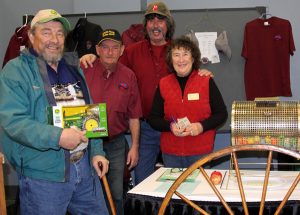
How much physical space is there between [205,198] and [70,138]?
619 mm

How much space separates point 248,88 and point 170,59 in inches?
63.8

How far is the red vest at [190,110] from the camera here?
265 cm

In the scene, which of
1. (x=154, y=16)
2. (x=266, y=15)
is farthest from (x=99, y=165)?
(x=266, y=15)

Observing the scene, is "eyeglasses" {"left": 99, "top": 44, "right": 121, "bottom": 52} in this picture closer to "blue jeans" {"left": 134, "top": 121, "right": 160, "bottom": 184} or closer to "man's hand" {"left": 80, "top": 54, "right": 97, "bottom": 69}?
"man's hand" {"left": 80, "top": 54, "right": 97, "bottom": 69}

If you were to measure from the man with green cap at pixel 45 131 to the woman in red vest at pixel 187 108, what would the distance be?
0.62m

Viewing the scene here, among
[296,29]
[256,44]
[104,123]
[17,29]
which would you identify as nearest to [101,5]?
[17,29]

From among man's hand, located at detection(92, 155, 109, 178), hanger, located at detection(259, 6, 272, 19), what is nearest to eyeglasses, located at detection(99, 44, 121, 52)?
man's hand, located at detection(92, 155, 109, 178)

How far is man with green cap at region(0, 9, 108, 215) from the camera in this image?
1886mm

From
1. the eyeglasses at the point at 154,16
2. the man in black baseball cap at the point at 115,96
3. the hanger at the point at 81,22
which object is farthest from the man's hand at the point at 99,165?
the hanger at the point at 81,22

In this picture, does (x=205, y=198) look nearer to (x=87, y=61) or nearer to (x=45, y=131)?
(x=45, y=131)

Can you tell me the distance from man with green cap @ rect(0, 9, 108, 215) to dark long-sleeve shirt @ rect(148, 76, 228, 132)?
62 centimetres

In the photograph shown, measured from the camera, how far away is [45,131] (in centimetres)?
187

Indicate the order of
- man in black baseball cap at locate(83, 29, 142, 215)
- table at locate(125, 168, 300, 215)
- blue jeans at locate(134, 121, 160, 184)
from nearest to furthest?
table at locate(125, 168, 300, 215), man in black baseball cap at locate(83, 29, 142, 215), blue jeans at locate(134, 121, 160, 184)

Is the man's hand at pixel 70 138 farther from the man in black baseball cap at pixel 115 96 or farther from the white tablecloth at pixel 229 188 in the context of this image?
the man in black baseball cap at pixel 115 96
